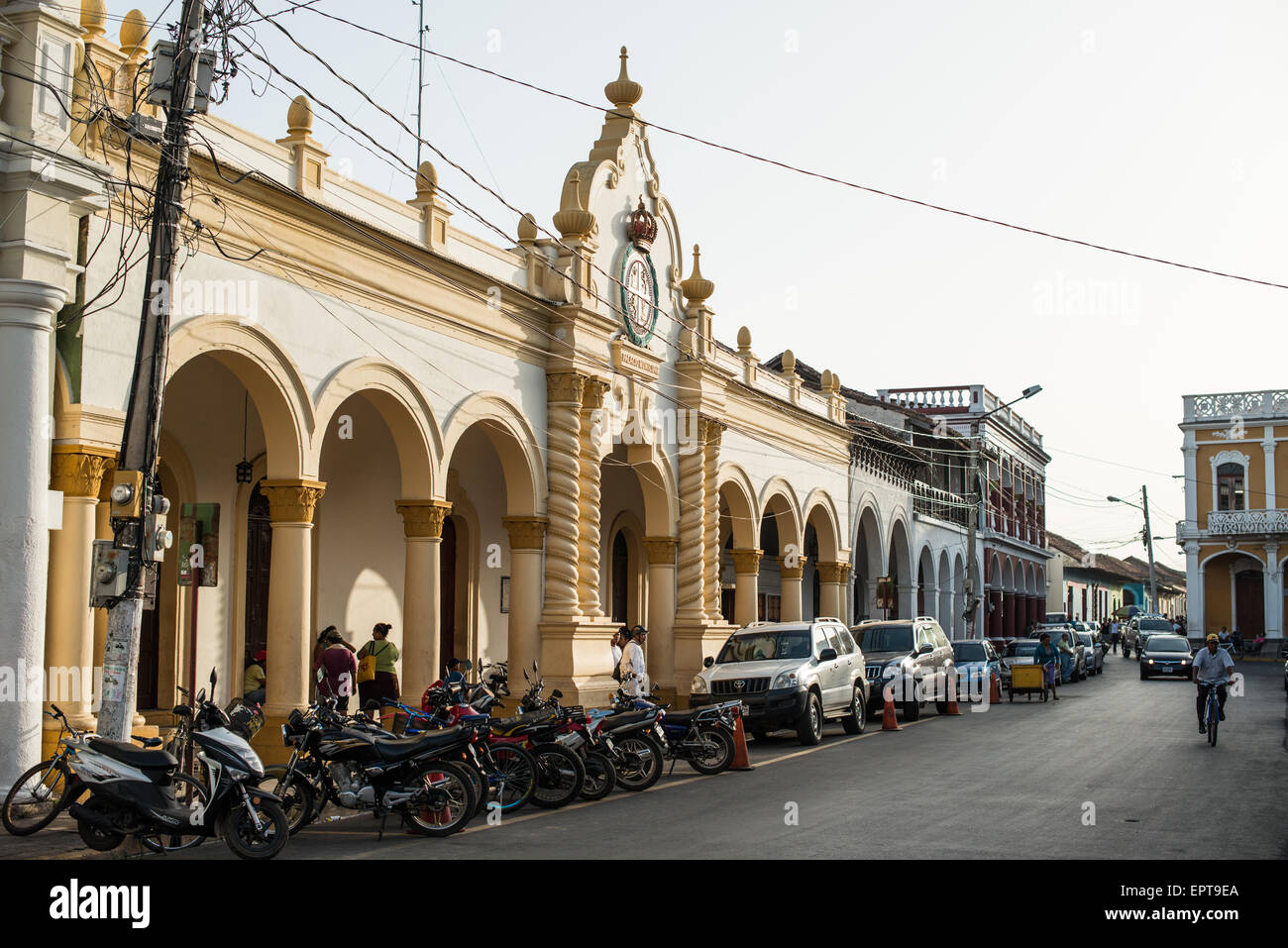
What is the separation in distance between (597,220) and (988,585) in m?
37.9

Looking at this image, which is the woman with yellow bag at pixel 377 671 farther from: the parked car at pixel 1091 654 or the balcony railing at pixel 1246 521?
the balcony railing at pixel 1246 521

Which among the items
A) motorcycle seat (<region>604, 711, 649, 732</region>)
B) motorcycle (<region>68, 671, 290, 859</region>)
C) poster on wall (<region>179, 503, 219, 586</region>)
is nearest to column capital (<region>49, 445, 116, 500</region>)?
poster on wall (<region>179, 503, 219, 586</region>)

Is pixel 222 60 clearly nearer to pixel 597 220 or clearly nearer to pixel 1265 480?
pixel 597 220

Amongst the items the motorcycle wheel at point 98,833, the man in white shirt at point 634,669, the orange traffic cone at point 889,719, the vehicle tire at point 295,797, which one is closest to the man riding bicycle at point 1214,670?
the orange traffic cone at point 889,719

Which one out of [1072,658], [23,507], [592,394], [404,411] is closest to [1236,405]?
[1072,658]

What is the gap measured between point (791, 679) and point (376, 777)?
29.1 feet

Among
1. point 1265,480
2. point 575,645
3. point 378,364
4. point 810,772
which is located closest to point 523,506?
point 575,645

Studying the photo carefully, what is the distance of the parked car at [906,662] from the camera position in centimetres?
2352

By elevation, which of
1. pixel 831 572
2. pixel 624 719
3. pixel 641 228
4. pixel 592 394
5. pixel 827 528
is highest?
pixel 641 228

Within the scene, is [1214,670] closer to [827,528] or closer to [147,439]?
[147,439]

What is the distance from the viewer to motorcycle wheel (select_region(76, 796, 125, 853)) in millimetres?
9578

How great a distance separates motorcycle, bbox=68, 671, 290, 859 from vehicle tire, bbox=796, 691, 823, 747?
1005 cm

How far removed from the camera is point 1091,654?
43.0 meters

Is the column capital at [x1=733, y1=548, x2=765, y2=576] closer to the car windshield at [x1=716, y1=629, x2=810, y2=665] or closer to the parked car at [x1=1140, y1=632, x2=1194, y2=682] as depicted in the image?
the car windshield at [x1=716, y1=629, x2=810, y2=665]
